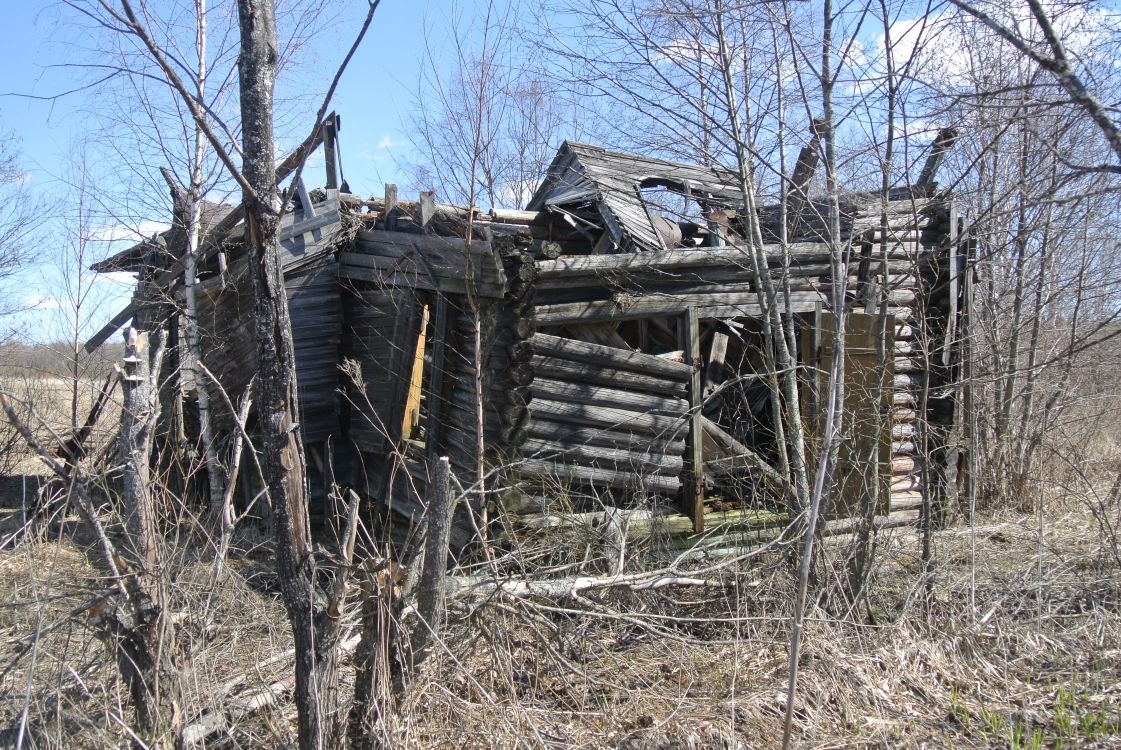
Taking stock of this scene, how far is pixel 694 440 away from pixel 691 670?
3.60m

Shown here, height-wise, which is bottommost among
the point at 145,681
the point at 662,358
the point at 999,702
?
the point at 999,702

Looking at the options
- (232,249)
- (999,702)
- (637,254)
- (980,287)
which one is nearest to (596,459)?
→ (637,254)

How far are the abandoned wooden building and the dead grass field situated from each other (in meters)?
1.23

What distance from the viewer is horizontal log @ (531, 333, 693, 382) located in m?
7.45

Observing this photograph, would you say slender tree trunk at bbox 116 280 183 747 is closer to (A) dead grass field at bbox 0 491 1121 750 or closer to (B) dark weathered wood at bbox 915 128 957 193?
(A) dead grass field at bbox 0 491 1121 750

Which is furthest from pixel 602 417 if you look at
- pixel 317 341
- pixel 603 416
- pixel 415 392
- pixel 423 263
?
pixel 317 341

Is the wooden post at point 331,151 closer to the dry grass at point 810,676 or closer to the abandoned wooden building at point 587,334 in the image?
the abandoned wooden building at point 587,334

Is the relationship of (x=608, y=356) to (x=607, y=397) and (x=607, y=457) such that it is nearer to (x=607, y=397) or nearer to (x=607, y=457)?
(x=607, y=397)

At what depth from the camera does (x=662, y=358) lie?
7848mm

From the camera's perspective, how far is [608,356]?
7.67 metres

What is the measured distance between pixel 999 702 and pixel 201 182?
375 inches

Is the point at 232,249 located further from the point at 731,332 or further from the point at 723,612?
the point at 723,612

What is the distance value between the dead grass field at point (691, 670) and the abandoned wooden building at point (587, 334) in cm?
123

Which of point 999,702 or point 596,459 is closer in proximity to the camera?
point 999,702
